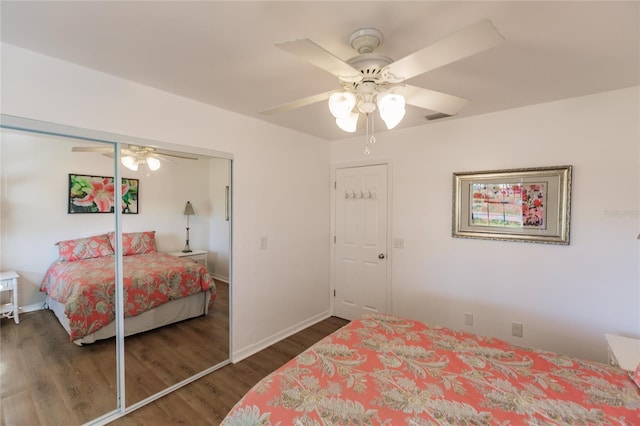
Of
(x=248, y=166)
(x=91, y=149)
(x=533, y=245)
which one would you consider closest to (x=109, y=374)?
(x=91, y=149)

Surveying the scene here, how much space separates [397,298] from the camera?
10.8 ft

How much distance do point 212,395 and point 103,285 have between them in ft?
3.92

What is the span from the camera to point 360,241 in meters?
3.61

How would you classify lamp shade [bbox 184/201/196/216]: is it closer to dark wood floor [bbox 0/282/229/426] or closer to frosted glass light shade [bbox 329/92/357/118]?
dark wood floor [bbox 0/282/229/426]

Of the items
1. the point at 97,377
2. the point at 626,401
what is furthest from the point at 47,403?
the point at 626,401

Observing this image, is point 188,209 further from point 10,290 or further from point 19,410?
point 19,410

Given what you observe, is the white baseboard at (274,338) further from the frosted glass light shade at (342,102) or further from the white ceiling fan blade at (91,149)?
the frosted glass light shade at (342,102)

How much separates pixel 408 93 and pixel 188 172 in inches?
74.8

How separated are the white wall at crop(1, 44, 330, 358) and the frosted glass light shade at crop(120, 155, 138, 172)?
0.18 m

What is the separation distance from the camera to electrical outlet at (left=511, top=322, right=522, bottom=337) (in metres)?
2.59

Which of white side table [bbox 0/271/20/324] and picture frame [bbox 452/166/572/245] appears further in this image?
picture frame [bbox 452/166/572/245]

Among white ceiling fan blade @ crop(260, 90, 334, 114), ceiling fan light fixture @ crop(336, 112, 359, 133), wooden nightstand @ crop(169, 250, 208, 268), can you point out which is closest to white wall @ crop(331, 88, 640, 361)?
ceiling fan light fixture @ crop(336, 112, 359, 133)

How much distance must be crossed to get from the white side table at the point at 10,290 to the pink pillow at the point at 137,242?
0.54 meters

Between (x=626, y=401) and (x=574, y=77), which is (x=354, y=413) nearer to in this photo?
(x=626, y=401)
